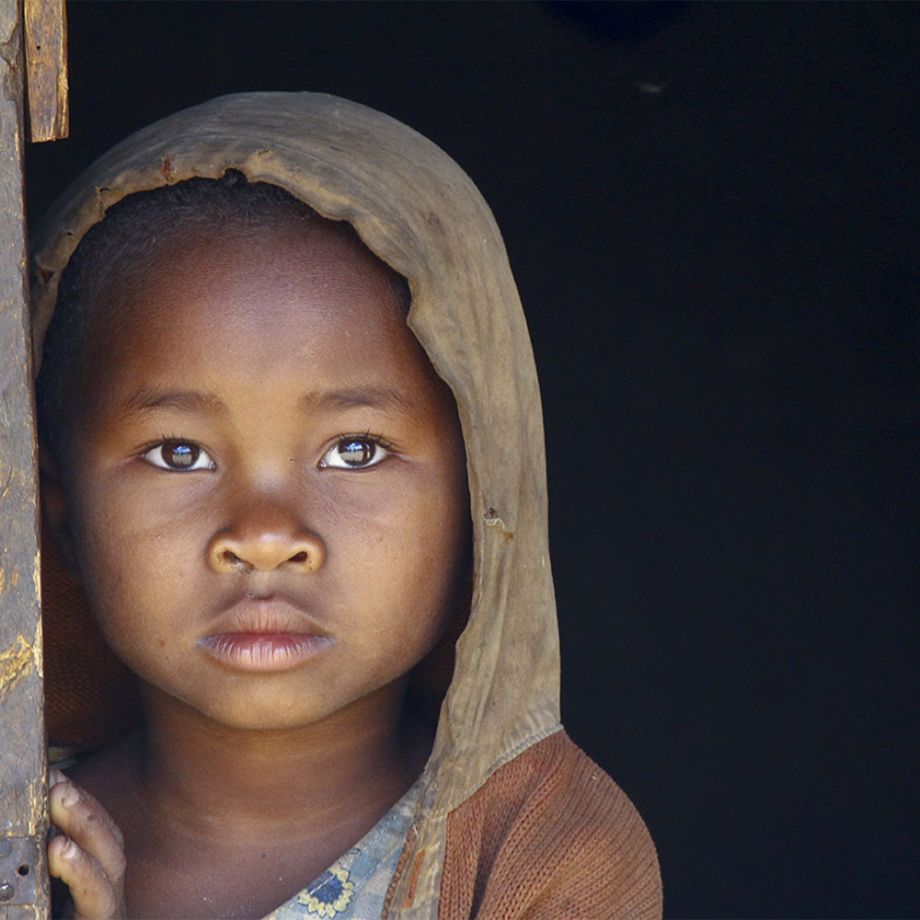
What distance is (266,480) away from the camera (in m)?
1.81

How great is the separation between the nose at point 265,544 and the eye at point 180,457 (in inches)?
3.1

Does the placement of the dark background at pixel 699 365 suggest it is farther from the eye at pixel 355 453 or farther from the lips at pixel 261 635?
the lips at pixel 261 635

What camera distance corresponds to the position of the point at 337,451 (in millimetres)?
1858

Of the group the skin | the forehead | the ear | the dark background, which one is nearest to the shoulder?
the skin

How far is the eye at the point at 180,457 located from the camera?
184 centimetres

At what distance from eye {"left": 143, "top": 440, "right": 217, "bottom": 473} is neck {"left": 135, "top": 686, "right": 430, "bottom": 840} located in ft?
0.91

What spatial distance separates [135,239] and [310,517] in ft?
1.12

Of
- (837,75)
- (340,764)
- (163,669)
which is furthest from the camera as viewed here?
(837,75)

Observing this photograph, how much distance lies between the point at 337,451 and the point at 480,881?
16.7 inches

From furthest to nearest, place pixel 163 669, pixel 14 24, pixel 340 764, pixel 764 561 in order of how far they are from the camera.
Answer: pixel 764 561 < pixel 340 764 < pixel 163 669 < pixel 14 24

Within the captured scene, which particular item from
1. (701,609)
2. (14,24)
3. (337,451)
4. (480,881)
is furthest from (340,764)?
(701,609)

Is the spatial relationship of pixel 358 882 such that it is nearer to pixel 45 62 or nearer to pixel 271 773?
pixel 271 773

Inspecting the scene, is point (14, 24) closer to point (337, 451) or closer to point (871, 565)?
point (337, 451)

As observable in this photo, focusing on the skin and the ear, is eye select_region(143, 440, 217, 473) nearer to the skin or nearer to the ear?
the skin
